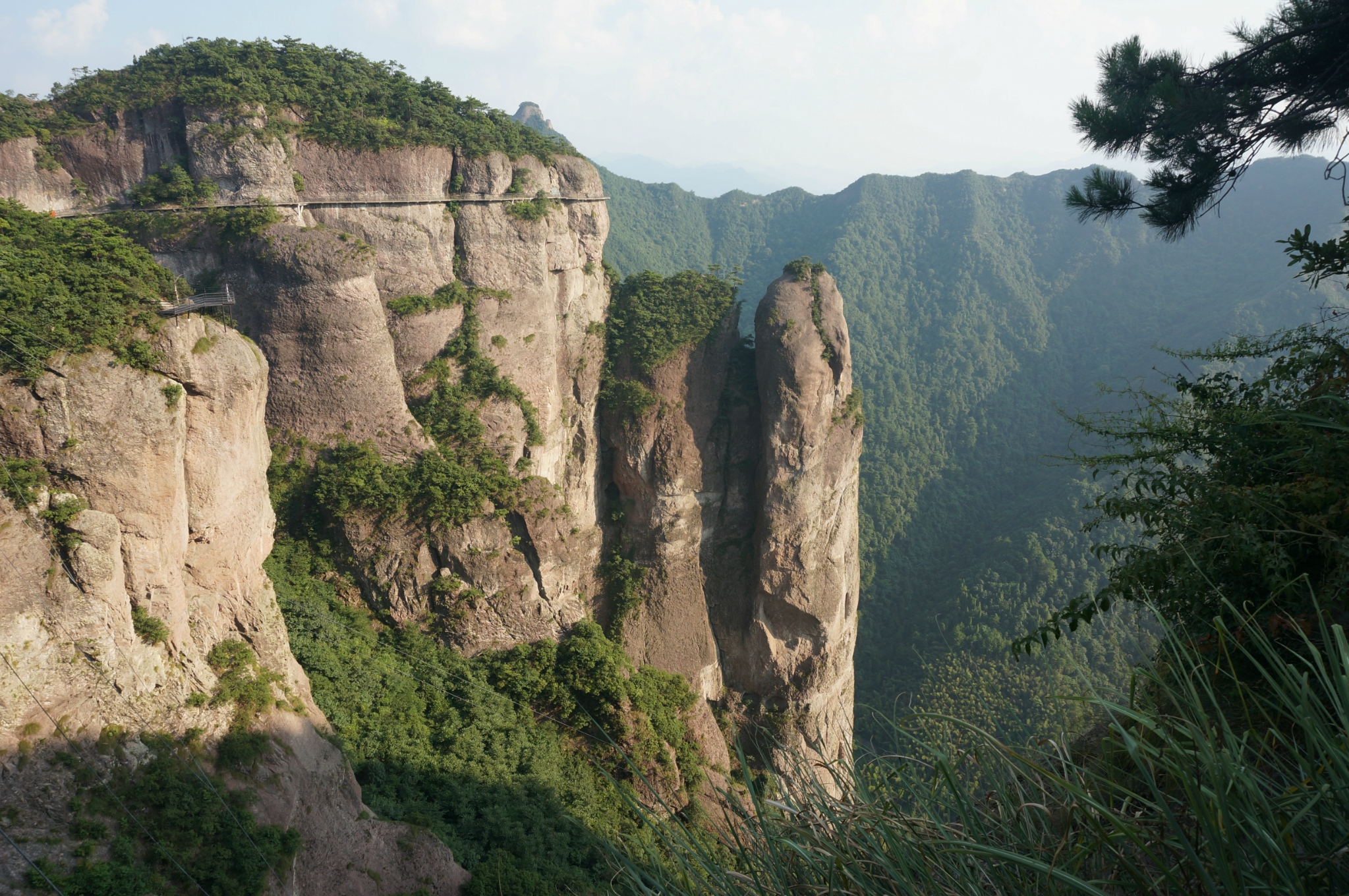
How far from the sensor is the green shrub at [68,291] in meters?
8.44

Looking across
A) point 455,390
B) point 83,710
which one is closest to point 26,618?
point 83,710

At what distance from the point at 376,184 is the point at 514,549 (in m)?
9.21

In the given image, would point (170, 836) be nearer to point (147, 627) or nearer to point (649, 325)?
point (147, 627)

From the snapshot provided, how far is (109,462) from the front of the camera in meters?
8.77

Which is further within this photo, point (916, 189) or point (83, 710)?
point (916, 189)

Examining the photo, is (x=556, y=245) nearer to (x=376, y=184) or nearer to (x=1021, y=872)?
(x=376, y=184)

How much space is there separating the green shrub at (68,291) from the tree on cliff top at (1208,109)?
1234 centimetres

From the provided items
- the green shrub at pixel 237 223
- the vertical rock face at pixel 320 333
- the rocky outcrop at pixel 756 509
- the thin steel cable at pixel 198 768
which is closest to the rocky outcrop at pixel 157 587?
the thin steel cable at pixel 198 768

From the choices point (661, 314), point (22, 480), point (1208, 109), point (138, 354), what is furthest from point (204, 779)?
point (661, 314)

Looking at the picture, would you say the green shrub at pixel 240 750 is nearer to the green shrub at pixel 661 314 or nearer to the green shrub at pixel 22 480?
the green shrub at pixel 22 480

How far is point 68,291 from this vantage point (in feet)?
29.7

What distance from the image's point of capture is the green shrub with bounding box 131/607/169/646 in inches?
350

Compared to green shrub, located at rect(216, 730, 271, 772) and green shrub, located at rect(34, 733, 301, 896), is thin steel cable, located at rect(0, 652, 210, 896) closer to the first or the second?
green shrub, located at rect(34, 733, 301, 896)

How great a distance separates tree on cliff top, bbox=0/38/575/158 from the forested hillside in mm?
23305
